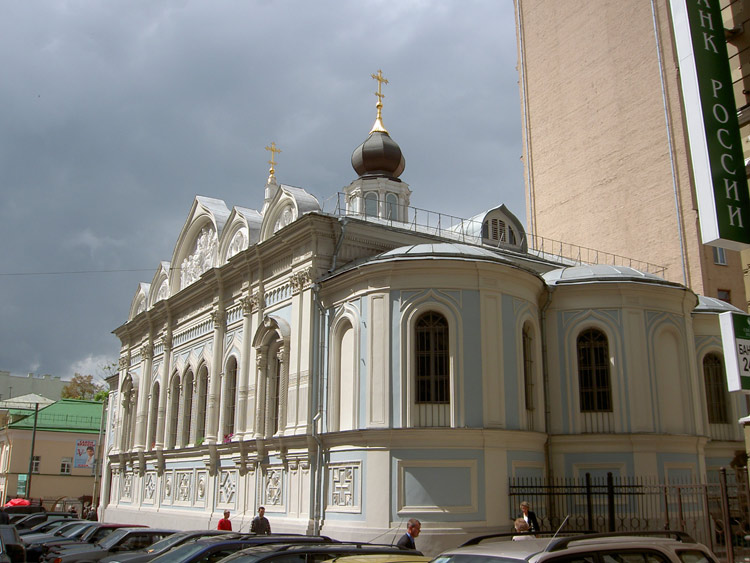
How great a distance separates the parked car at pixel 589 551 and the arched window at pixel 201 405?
2254cm

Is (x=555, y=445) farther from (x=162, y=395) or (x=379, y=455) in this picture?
(x=162, y=395)

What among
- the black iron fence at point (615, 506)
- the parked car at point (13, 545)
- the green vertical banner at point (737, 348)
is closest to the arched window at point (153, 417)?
the parked car at point (13, 545)

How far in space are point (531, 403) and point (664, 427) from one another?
365cm

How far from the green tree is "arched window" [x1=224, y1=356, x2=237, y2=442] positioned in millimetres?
49152

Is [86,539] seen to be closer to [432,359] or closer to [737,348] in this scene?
[432,359]

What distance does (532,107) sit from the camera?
126 ft

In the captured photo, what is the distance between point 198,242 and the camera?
31.8 metres

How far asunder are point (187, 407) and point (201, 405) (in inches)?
61.5

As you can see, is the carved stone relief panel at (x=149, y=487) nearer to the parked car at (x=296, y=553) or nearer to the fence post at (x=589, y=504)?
the fence post at (x=589, y=504)

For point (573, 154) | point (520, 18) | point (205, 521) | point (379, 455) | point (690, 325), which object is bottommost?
point (205, 521)

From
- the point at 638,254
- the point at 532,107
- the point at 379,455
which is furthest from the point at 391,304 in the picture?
the point at 532,107

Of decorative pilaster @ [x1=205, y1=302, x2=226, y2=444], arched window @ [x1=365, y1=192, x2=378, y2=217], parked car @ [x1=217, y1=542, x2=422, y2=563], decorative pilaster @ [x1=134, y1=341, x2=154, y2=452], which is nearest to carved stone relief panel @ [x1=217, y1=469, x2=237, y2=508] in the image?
decorative pilaster @ [x1=205, y1=302, x2=226, y2=444]

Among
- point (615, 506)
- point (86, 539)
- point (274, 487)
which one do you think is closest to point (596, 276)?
point (615, 506)

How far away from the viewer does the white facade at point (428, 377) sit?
60.9 ft
